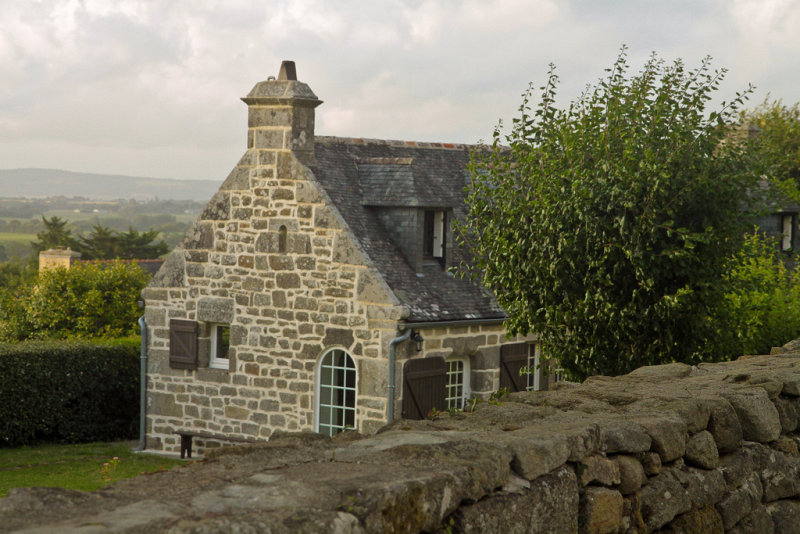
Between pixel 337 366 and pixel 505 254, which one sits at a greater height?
pixel 505 254

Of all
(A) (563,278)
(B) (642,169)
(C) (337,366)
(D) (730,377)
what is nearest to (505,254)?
(A) (563,278)

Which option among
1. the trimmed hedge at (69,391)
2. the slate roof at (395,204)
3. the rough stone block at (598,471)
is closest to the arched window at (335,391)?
the slate roof at (395,204)

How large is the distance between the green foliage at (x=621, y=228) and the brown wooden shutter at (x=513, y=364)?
705 cm

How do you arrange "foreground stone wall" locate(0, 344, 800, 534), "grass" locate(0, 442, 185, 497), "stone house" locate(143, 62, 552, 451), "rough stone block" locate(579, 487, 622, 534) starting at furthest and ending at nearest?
"stone house" locate(143, 62, 552, 451) < "grass" locate(0, 442, 185, 497) < "rough stone block" locate(579, 487, 622, 534) < "foreground stone wall" locate(0, 344, 800, 534)

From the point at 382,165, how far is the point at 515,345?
4.27 meters

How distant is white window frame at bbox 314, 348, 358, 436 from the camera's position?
1716 centimetres

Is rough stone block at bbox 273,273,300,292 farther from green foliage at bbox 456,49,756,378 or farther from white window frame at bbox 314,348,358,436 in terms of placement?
green foliage at bbox 456,49,756,378

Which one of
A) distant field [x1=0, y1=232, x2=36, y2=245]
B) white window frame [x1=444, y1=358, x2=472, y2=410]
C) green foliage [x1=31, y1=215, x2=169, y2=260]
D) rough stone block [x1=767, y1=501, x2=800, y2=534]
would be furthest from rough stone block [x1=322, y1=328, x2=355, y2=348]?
distant field [x1=0, y1=232, x2=36, y2=245]

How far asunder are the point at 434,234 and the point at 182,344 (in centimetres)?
526

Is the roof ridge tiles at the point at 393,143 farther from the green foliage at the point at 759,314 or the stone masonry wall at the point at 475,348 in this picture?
the green foliage at the point at 759,314

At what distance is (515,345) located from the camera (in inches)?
727

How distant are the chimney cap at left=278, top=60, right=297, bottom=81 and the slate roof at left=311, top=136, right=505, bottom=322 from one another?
1.51 m

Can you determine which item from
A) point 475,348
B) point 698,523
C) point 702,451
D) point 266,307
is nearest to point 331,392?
point 266,307

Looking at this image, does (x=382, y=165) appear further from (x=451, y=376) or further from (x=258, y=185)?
(x=451, y=376)
